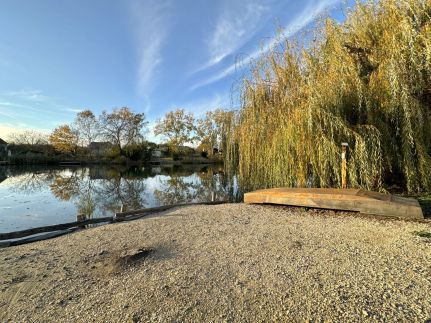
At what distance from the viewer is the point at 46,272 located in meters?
3.58

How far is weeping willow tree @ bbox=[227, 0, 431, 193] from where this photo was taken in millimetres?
6621

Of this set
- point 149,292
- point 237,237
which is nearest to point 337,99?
point 237,237

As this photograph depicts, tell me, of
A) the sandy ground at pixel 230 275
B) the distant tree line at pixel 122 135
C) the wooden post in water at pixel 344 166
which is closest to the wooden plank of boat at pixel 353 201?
the sandy ground at pixel 230 275

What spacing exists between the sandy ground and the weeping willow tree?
241 cm

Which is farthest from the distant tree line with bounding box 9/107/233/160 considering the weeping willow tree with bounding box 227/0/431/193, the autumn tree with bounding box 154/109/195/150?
the weeping willow tree with bounding box 227/0/431/193

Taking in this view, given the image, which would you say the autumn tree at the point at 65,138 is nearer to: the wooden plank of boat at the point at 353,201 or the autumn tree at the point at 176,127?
the autumn tree at the point at 176,127

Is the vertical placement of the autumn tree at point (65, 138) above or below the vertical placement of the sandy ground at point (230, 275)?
above

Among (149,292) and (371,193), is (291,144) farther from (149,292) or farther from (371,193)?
(149,292)

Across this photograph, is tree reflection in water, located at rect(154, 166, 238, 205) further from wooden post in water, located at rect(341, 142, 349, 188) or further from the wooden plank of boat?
wooden post in water, located at rect(341, 142, 349, 188)

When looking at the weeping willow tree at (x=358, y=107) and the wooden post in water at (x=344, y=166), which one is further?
the weeping willow tree at (x=358, y=107)

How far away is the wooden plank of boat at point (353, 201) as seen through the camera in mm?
5246

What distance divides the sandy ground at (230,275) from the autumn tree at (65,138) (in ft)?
152

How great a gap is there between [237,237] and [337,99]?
205 inches

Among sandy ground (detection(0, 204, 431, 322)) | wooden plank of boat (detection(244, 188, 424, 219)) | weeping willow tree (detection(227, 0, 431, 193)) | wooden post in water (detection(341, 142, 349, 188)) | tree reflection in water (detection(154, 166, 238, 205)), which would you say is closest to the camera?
sandy ground (detection(0, 204, 431, 322))
